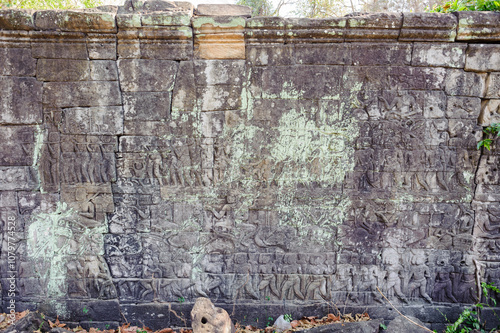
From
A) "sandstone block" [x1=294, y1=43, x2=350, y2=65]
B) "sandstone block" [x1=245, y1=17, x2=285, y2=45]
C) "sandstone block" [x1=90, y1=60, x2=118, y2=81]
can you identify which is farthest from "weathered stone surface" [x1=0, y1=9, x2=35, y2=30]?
"sandstone block" [x1=294, y1=43, x2=350, y2=65]

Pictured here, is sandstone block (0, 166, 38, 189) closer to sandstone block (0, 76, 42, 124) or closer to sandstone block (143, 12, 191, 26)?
sandstone block (0, 76, 42, 124)

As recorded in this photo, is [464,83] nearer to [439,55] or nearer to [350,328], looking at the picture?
[439,55]

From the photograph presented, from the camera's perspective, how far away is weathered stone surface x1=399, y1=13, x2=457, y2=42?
316 centimetres

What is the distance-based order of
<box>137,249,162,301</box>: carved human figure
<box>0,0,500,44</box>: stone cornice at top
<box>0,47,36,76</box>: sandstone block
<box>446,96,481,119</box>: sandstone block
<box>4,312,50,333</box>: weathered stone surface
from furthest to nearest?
<box>137,249,162,301</box>: carved human figure < <box>446,96,481,119</box>: sandstone block < <box>0,47,36,76</box>: sandstone block < <box>0,0,500,44</box>: stone cornice at top < <box>4,312,50,333</box>: weathered stone surface

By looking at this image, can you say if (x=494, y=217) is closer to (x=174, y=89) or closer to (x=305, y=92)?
(x=305, y=92)

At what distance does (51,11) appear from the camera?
10.2 feet

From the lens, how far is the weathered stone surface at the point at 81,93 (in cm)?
328

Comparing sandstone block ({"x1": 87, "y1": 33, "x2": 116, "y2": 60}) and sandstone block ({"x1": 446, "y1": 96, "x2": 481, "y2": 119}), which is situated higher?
sandstone block ({"x1": 87, "y1": 33, "x2": 116, "y2": 60})

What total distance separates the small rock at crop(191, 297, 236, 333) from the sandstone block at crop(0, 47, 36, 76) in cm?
301

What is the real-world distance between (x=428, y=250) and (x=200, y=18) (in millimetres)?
3594

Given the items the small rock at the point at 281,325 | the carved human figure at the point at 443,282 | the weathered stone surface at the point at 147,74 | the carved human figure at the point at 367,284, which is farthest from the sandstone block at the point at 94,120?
the carved human figure at the point at 443,282

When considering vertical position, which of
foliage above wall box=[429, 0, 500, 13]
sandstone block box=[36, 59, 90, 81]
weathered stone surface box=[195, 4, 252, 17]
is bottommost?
sandstone block box=[36, 59, 90, 81]

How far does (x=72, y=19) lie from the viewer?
312cm

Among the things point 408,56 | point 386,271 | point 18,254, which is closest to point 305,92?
point 408,56
